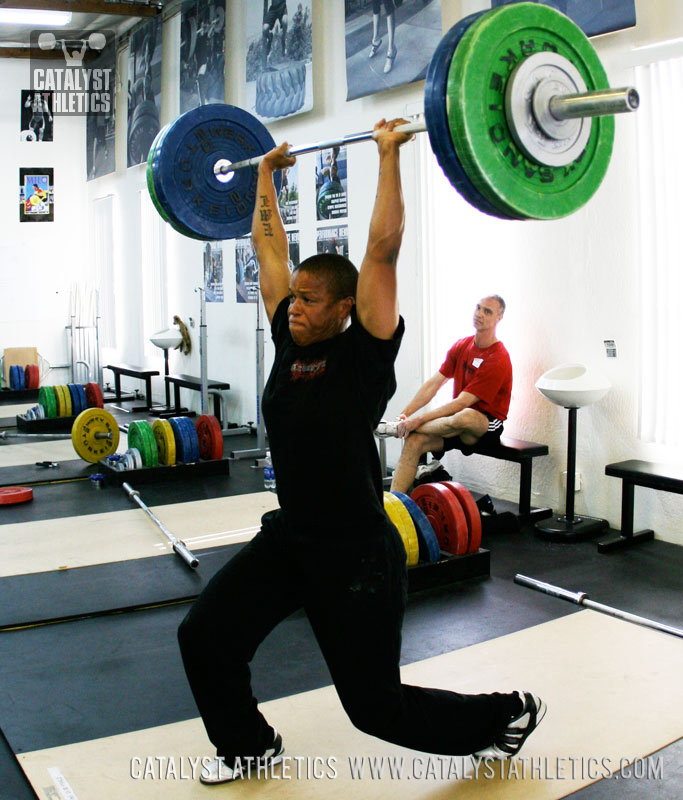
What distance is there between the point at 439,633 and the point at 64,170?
8.88 m

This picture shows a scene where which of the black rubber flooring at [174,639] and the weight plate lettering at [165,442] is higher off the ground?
the weight plate lettering at [165,442]

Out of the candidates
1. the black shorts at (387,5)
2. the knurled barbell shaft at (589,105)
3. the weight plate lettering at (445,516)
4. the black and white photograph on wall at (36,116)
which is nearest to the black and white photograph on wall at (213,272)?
the black shorts at (387,5)

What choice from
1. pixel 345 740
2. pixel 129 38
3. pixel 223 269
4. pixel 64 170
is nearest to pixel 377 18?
pixel 223 269

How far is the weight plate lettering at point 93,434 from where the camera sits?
5387 mm

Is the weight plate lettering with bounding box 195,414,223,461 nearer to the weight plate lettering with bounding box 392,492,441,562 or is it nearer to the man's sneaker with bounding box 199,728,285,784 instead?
the weight plate lettering with bounding box 392,492,441,562

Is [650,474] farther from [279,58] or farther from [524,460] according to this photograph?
[279,58]

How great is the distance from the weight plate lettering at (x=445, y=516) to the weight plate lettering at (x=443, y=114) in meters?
1.71

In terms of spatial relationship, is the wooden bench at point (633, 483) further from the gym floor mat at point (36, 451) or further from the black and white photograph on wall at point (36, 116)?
the black and white photograph on wall at point (36, 116)

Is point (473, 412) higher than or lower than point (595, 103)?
lower

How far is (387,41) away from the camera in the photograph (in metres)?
5.03

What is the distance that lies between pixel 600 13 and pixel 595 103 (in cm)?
217

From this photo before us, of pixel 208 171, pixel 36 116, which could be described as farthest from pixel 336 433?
pixel 36 116

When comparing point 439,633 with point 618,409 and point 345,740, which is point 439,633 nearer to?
point 345,740

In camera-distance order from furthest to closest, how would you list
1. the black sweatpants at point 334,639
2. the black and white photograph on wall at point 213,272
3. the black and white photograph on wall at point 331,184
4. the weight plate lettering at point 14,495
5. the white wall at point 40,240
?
the white wall at point 40,240
the black and white photograph on wall at point 213,272
the black and white photograph on wall at point 331,184
the weight plate lettering at point 14,495
the black sweatpants at point 334,639
